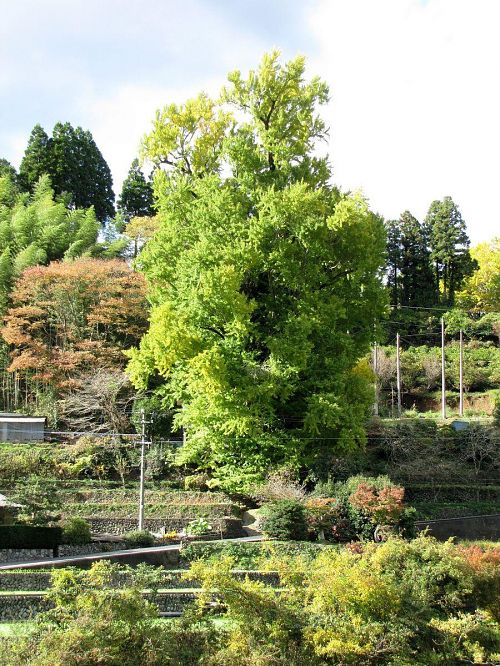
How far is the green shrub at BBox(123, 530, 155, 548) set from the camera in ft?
75.4

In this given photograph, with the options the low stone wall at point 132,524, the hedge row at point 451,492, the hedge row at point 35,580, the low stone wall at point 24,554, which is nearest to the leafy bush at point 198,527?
the low stone wall at point 132,524

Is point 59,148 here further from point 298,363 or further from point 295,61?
point 298,363

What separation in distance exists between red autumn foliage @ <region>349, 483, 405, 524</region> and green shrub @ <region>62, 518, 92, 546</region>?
8.45 m

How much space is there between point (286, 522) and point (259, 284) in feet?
30.5

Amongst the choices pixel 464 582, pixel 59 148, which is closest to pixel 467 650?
pixel 464 582

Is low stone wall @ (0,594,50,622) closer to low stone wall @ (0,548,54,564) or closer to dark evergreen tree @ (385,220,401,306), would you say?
low stone wall @ (0,548,54,564)

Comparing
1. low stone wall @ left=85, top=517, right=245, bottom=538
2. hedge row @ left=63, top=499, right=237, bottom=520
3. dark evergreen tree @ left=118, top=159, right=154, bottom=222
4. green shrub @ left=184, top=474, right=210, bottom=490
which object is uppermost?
dark evergreen tree @ left=118, top=159, right=154, bottom=222

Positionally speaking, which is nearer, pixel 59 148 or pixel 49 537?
pixel 49 537

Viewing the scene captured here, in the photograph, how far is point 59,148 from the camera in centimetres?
5225

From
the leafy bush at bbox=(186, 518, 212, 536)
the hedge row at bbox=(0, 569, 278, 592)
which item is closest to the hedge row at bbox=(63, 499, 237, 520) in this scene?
the leafy bush at bbox=(186, 518, 212, 536)

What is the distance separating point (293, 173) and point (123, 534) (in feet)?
47.0

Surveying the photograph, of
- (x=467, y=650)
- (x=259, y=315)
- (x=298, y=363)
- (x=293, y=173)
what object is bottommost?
(x=467, y=650)

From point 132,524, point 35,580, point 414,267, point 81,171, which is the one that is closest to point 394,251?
point 414,267

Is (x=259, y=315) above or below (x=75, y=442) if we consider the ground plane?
above
